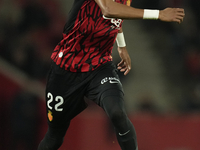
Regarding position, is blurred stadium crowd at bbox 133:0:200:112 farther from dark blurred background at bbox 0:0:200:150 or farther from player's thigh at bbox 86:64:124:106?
player's thigh at bbox 86:64:124:106

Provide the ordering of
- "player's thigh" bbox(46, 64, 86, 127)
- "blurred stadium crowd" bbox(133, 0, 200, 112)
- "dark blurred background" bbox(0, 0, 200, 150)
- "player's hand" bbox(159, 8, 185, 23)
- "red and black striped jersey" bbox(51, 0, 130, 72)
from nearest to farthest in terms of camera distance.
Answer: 1. "player's hand" bbox(159, 8, 185, 23)
2. "red and black striped jersey" bbox(51, 0, 130, 72)
3. "player's thigh" bbox(46, 64, 86, 127)
4. "dark blurred background" bbox(0, 0, 200, 150)
5. "blurred stadium crowd" bbox(133, 0, 200, 112)

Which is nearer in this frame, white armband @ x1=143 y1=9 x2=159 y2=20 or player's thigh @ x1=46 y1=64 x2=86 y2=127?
white armband @ x1=143 y1=9 x2=159 y2=20

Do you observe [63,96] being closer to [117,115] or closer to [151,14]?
[117,115]

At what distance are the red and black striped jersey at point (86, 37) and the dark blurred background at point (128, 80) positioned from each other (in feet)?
4.65

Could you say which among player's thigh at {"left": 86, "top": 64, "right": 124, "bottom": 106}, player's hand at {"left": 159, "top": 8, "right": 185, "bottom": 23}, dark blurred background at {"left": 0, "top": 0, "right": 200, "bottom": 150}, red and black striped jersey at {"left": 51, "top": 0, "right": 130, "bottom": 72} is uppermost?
player's hand at {"left": 159, "top": 8, "right": 185, "bottom": 23}

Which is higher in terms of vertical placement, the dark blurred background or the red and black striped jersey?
the red and black striped jersey

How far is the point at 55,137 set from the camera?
275cm

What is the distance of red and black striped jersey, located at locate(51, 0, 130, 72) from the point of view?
240 centimetres

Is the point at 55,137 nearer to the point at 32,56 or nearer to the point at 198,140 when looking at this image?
the point at 32,56

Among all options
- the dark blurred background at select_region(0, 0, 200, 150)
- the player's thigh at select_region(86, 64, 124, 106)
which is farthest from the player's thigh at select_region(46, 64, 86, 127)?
the dark blurred background at select_region(0, 0, 200, 150)

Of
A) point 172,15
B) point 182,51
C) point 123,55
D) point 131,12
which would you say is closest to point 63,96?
point 123,55

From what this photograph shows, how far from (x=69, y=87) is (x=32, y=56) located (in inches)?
59.2

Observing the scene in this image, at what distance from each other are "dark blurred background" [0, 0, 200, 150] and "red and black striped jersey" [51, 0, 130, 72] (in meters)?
1.42

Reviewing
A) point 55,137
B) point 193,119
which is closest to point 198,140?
point 193,119
